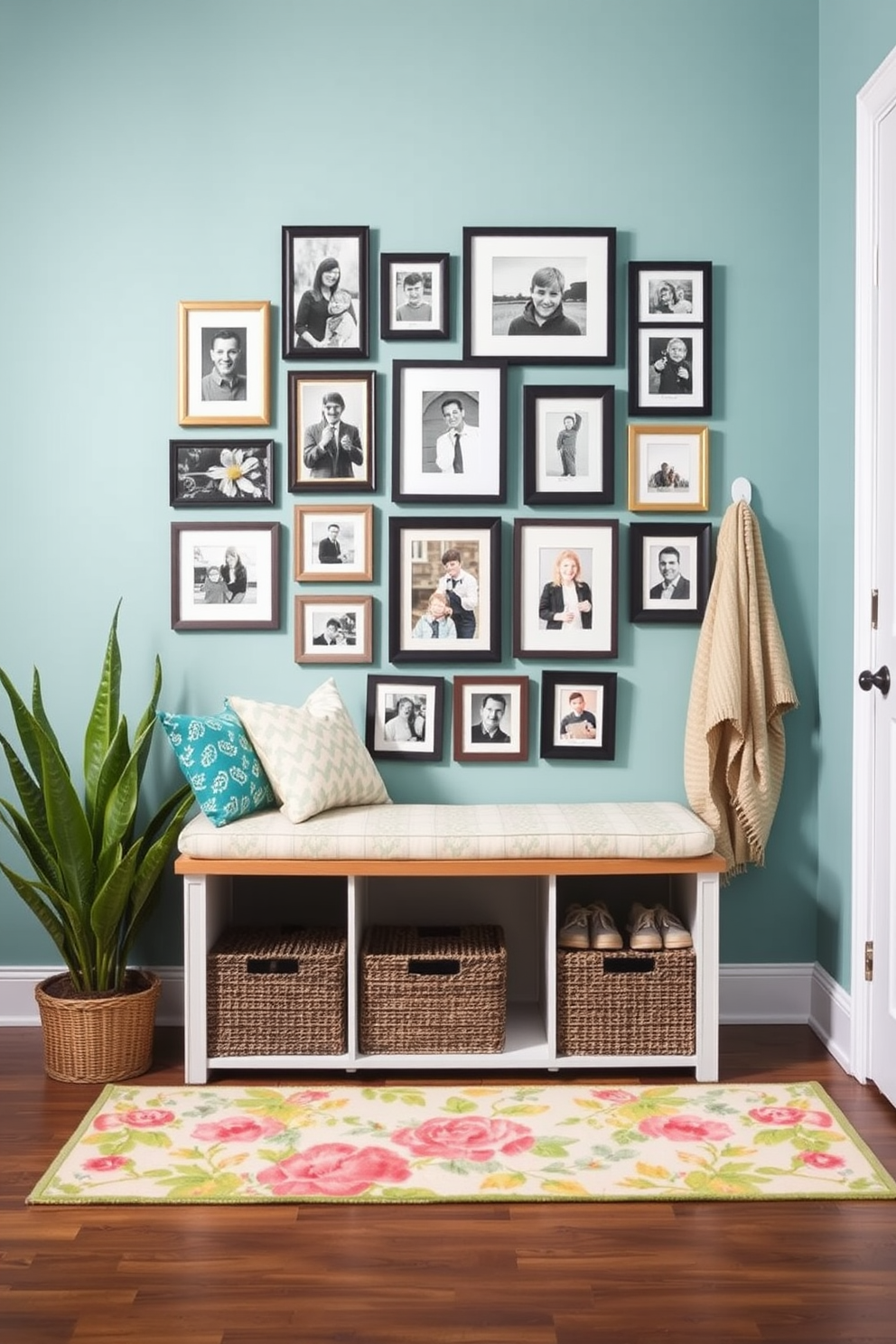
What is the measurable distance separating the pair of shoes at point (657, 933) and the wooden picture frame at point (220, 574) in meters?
1.23

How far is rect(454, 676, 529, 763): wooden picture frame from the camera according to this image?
10.6 feet

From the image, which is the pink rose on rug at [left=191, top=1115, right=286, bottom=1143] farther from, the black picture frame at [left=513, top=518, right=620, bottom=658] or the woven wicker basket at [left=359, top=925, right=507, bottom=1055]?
the black picture frame at [left=513, top=518, right=620, bottom=658]

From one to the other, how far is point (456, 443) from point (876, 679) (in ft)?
4.05

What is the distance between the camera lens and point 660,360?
3186 mm

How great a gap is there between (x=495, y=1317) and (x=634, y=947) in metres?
1.14

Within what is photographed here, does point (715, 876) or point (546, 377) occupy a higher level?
point (546, 377)

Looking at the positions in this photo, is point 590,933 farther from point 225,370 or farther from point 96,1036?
point 225,370

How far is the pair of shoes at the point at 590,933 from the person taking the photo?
9.40 ft

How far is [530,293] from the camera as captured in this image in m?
3.19

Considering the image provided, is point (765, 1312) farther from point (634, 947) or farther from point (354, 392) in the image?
point (354, 392)

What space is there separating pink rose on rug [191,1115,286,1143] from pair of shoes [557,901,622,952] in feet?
2.61

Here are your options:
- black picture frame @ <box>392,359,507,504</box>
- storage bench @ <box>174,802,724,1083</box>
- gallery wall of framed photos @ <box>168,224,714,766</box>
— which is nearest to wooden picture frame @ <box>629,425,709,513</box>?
gallery wall of framed photos @ <box>168,224,714,766</box>

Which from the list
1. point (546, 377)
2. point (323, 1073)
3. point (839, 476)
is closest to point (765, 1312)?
point (323, 1073)

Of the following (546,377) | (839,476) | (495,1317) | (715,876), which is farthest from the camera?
(546,377)
